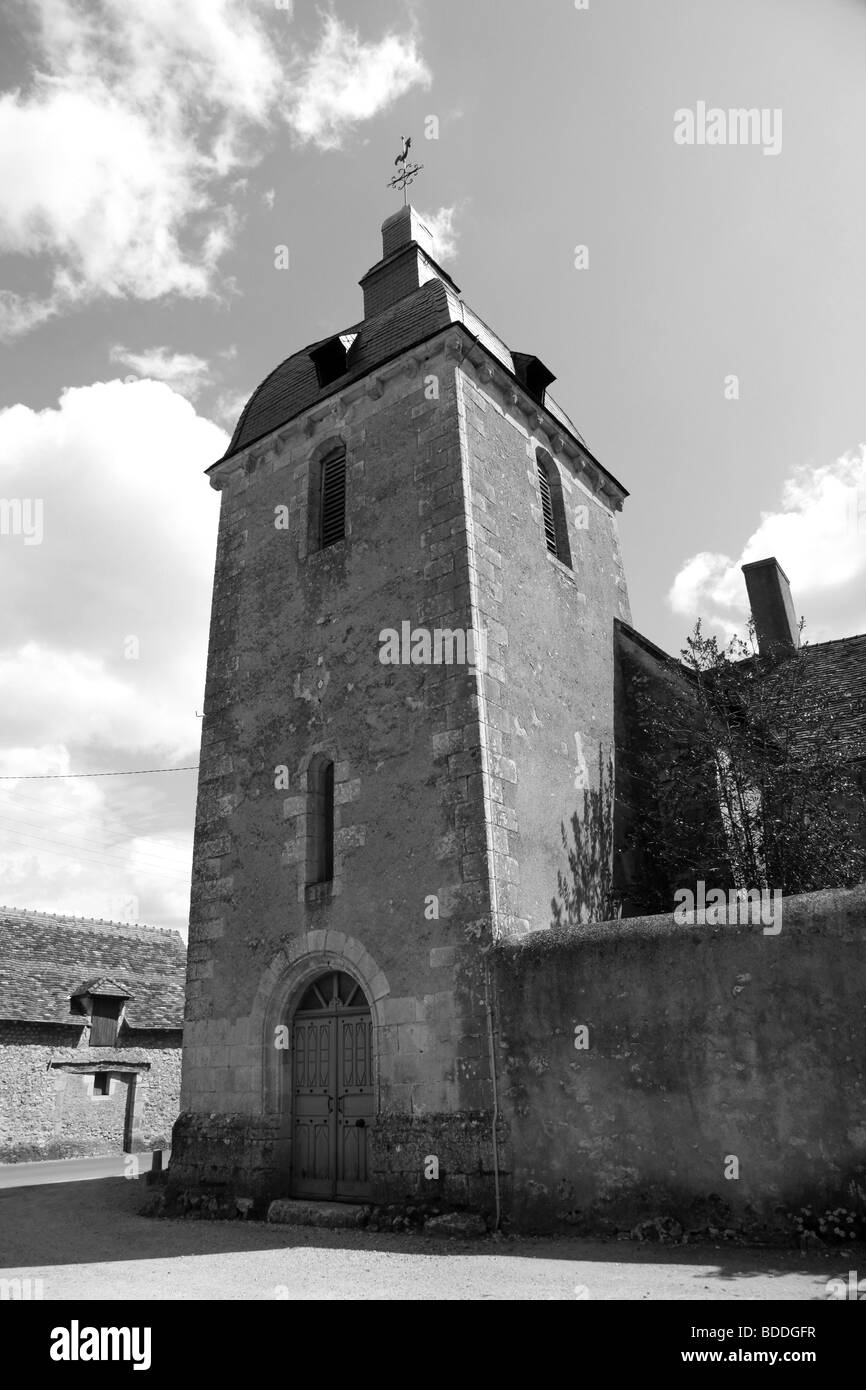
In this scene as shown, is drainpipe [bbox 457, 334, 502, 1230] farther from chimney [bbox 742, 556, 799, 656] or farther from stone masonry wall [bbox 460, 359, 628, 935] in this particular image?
chimney [bbox 742, 556, 799, 656]

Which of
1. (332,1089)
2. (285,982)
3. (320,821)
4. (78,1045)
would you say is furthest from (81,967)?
(332,1089)

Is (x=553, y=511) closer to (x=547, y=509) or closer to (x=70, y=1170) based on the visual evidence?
(x=547, y=509)

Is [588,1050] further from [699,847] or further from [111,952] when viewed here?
[111,952]

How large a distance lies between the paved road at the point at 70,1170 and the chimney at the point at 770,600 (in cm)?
1594

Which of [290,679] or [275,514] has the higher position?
[275,514]

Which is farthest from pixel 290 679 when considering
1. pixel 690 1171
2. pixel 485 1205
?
pixel 690 1171

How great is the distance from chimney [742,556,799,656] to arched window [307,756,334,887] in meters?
12.1

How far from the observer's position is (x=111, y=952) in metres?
25.6

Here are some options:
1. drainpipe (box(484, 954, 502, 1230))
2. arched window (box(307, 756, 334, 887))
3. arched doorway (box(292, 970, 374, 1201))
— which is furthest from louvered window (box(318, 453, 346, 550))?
drainpipe (box(484, 954, 502, 1230))

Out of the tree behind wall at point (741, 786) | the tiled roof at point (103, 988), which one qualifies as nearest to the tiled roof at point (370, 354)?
the tree behind wall at point (741, 786)

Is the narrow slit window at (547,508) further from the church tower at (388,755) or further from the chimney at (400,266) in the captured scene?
the chimney at (400,266)

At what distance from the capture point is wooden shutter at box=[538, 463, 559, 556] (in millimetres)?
12305

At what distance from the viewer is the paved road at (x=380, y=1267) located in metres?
5.39
